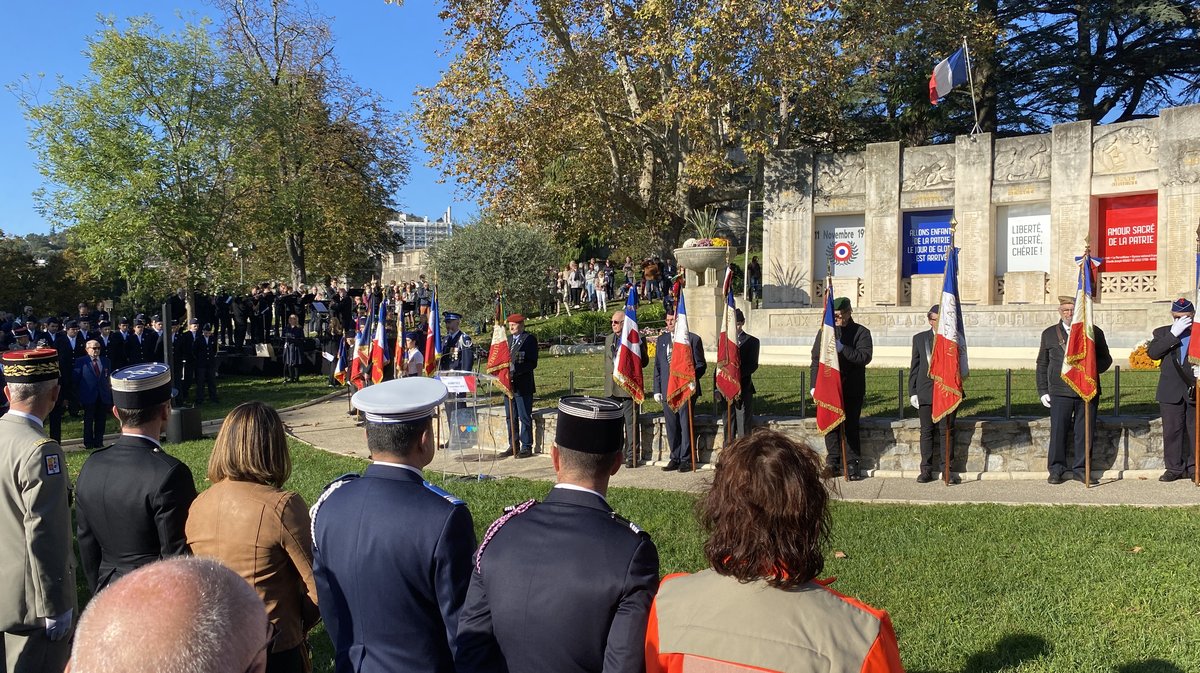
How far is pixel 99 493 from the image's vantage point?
3.88 meters

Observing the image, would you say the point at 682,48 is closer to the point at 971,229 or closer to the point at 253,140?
the point at 971,229

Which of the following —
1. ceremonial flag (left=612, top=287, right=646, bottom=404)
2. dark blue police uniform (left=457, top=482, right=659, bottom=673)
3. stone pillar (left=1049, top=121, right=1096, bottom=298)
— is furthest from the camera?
stone pillar (left=1049, top=121, right=1096, bottom=298)

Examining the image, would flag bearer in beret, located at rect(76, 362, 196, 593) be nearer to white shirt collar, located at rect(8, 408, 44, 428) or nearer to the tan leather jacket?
the tan leather jacket

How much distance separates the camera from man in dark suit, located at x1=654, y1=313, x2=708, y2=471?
1140cm

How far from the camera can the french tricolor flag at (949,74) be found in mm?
23453

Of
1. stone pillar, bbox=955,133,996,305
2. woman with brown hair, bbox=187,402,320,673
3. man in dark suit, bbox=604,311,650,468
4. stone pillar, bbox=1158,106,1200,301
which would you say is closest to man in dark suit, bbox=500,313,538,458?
man in dark suit, bbox=604,311,650,468

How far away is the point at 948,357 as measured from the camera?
985 centimetres

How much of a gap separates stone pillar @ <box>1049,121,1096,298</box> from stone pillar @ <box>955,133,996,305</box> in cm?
141

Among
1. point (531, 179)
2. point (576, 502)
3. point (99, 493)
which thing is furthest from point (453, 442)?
point (531, 179)

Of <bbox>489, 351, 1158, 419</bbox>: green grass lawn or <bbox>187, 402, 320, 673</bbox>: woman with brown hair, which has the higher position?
<bbox>187, 402, 320, 673</bbox>: woman with brown hair

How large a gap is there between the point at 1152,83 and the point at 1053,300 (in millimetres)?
18380

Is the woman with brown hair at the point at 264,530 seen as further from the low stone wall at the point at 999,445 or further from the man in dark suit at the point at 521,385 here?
the man in dark suit at the point at 521,385

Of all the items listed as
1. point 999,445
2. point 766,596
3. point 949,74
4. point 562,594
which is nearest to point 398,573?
point 562,594

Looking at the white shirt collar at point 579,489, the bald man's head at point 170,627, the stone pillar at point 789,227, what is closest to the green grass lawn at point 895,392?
the stone pillar at point 789,227
